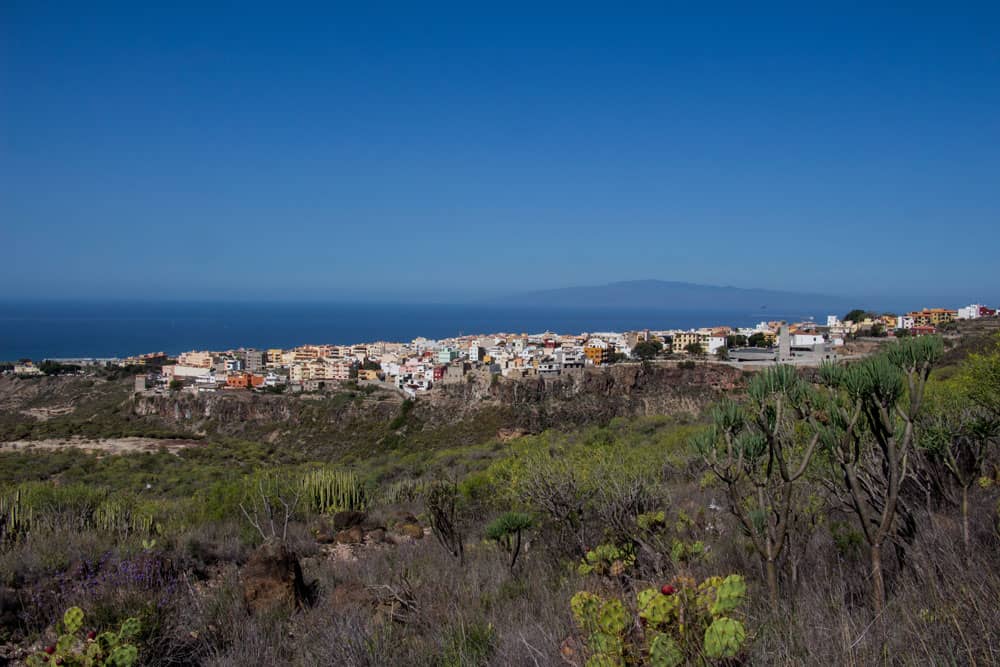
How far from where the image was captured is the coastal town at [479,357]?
51.6 metres

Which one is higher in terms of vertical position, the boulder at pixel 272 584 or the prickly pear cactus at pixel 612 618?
the prickly pear cactus at pixel 612 618

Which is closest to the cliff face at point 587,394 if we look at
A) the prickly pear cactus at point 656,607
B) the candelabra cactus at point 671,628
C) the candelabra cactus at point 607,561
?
the candelabra cactus at point 607,561

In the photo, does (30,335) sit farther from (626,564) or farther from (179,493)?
(626,564)

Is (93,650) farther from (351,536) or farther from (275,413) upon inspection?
(275,413)

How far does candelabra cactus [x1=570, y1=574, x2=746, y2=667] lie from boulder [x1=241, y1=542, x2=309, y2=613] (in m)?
2.74

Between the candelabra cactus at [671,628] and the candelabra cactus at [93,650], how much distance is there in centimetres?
226

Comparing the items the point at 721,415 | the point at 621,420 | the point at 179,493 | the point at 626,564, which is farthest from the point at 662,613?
the point at 621,420

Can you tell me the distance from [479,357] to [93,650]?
67.0 m

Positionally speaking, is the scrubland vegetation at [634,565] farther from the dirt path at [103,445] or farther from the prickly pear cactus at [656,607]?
the dirt path at [103,445]

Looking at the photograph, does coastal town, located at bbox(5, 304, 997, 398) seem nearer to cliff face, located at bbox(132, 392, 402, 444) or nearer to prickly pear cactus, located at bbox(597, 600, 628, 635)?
cliff face, located at bbox(132, 392, 402, 444)

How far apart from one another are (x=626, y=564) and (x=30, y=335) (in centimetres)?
18496

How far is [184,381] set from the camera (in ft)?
190

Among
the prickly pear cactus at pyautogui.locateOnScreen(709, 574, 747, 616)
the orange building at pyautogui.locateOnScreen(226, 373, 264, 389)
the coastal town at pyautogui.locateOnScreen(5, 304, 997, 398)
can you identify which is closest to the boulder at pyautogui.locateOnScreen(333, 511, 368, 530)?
the prickly pear cactus at pyautogui.locateOnScreen(709, 574, 747, 616)

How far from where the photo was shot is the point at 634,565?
4.90 m
